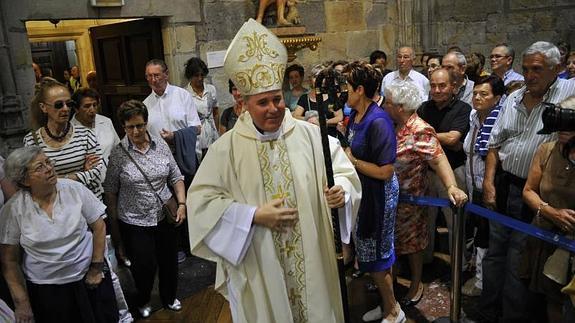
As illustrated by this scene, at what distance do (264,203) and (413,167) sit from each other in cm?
131

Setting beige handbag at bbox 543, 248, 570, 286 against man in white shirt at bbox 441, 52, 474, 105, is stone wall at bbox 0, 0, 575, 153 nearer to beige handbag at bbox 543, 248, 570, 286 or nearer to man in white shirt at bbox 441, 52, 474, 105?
man in white shirt at bbox 441, 52, 474, 105

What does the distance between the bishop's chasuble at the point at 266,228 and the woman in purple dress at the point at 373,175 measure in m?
0.53

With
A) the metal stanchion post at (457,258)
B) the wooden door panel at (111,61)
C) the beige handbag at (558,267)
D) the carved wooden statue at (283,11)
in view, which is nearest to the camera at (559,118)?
the beige handbag at (558,267)

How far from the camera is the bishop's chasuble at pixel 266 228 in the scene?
1.98m

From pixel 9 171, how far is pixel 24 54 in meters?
2.34

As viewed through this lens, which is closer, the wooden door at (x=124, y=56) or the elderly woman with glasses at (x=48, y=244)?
the elderly woman with glasses at (x=48, y=244)

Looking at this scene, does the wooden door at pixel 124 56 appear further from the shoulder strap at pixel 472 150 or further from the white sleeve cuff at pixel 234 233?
the white sleeve cuff at pixel 234 233

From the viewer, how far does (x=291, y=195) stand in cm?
205

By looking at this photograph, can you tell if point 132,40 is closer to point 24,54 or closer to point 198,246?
point 24,54

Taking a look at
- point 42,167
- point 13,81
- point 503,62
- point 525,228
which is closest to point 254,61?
point 42,167

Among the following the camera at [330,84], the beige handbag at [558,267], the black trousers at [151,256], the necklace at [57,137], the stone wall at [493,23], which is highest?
the stone wall at [493,23]

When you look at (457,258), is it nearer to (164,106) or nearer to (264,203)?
(264,203)

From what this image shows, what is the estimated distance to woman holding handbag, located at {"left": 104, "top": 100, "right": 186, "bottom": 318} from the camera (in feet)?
10.0

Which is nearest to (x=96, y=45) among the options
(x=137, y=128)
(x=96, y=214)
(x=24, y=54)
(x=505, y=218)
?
(x=24, y=54)
